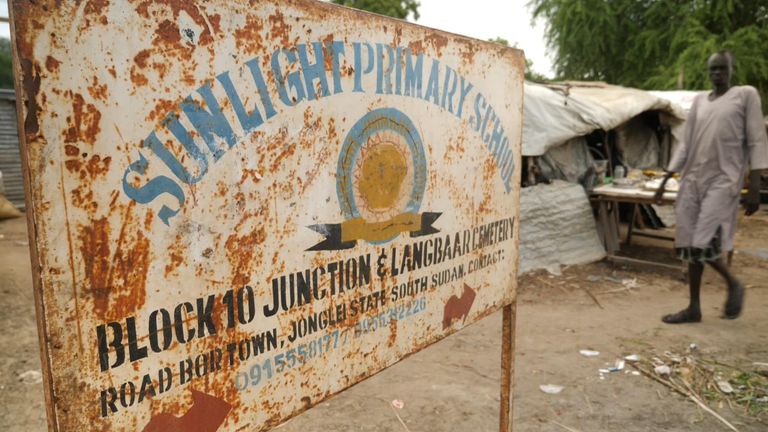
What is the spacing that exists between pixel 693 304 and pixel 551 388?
5.33 feet

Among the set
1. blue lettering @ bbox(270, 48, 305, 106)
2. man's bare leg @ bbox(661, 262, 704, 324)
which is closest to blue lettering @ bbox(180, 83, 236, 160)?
blue lettering @ bbox(270, 48, 305, 106)

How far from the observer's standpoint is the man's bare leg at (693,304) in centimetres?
365

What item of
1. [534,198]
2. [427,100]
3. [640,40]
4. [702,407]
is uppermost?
[640,40]

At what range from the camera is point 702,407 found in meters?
2.62

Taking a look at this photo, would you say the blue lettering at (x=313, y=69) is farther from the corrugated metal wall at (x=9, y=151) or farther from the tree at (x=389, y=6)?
the tree at (x=389, y=6)

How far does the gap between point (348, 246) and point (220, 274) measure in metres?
0.31

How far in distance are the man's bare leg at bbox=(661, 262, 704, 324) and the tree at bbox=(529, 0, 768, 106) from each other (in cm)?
945

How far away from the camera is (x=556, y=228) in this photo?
5.43 m

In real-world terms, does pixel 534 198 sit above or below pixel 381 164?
below

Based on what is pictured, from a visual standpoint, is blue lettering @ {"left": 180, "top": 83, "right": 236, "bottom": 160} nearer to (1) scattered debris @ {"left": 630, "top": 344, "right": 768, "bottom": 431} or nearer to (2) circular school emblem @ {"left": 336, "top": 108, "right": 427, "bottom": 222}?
(2) circular school emblem @ {"left": 336, "top": 108, "right": 427, "bottom": 222}

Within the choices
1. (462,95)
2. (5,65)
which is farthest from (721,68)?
(5,65)

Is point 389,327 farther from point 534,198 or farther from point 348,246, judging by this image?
point 534,198

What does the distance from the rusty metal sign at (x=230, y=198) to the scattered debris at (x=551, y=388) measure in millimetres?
1665

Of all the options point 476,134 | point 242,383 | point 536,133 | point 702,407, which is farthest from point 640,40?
point 242,383
